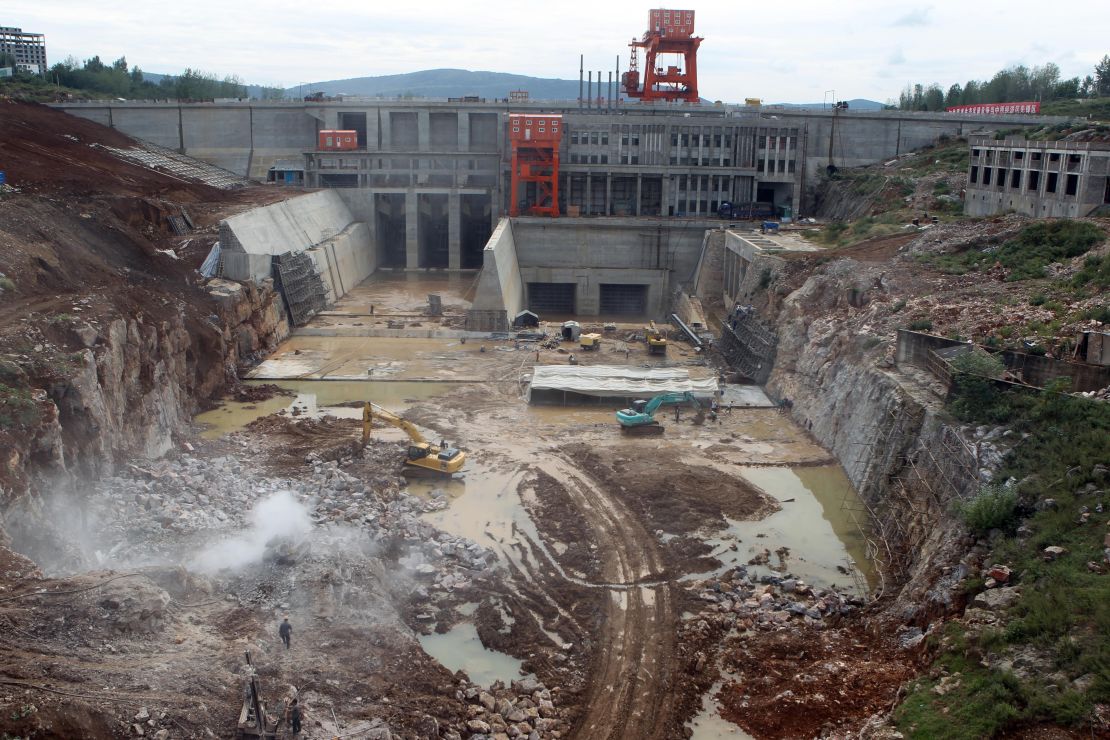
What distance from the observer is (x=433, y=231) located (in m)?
68.5

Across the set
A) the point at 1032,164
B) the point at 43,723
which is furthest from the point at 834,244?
the point at 43,723

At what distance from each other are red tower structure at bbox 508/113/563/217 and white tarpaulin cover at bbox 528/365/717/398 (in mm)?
24756

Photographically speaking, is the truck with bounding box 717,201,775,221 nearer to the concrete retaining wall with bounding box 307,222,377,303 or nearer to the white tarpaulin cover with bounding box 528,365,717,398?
the concrete retaining wall with bounding box 307,222,377,303

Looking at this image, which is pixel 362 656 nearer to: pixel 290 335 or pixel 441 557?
pixel 441 557

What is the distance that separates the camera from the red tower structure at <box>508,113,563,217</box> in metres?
58.4

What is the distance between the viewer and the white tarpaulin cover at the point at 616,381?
35.1 metres

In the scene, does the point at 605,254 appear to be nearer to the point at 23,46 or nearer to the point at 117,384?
the point at 117,384

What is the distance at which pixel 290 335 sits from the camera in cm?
4481

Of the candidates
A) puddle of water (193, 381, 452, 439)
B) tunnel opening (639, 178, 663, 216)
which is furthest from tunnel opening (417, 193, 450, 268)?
puddle of water (193, 381, 452, 439)

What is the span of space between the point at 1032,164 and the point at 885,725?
1381 inches

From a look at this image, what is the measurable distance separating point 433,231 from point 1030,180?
40238 mm

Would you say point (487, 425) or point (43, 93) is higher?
point (43, 93)

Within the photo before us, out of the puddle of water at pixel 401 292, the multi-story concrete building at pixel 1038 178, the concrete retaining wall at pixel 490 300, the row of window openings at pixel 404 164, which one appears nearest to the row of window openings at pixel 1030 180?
the multi-story concrete building at pixel 1038 178

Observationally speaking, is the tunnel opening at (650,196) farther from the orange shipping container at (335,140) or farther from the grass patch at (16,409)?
the grass patch at (16,409)
